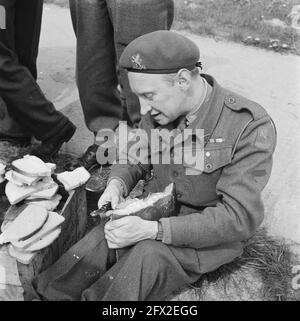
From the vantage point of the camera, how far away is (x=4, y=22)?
9.30 feet

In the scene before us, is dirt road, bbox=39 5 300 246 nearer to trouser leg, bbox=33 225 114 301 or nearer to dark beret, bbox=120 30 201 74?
trouser leg, bbox=33 225 114 301

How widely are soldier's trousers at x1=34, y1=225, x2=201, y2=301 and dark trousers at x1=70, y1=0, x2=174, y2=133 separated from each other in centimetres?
113

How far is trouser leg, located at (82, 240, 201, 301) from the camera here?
6.17ft

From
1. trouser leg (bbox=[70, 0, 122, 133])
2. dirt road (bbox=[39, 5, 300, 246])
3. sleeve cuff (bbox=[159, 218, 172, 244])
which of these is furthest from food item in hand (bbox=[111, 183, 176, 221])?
trouser leg (bbox=[70, 0, 122, 133])

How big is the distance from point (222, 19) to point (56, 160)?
3.40m

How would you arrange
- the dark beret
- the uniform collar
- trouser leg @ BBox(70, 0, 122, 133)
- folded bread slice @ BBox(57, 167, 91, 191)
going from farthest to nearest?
trouser leg @ BBox(70, 0, 122, 133)
folded bread slice @ BBox(57, 167, 91, 191)
the uniform collar
the dark beret

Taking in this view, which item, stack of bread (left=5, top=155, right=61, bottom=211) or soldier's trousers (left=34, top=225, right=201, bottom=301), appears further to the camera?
stack of bread (left=5, top=155, right=61, bottom=211)

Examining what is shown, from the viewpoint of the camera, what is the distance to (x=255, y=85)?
4.41m

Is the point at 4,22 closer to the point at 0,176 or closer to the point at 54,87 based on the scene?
the point at 0,176

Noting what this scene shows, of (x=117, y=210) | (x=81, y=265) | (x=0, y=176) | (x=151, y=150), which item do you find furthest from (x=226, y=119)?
(x=0, y=176)

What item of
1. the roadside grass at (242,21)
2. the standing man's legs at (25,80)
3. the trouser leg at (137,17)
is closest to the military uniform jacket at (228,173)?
the trouser leg at (137,17)

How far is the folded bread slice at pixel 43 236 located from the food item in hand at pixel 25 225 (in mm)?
17

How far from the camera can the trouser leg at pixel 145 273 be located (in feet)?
6.17

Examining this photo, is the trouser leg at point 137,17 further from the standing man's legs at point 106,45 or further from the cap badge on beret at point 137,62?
the cap badge on beret at point 137,62
